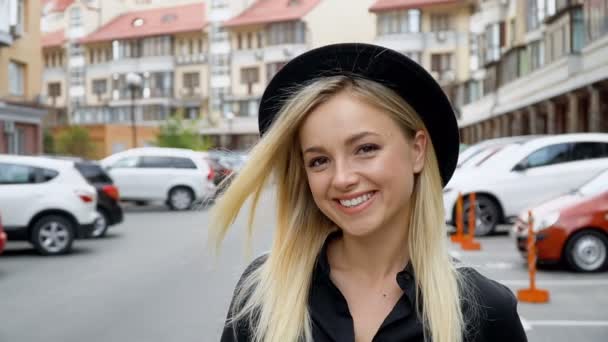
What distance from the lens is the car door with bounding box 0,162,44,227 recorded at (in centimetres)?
1343

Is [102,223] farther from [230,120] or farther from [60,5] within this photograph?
[60,5]

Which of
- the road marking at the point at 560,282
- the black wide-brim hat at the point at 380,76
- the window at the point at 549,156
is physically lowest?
the road marking at the point at 560,282

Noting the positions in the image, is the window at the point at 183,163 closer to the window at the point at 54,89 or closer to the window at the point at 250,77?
the window at the point at 250,77

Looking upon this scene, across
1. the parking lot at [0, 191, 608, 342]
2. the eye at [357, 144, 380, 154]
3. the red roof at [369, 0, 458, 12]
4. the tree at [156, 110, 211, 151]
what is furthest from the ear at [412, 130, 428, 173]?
the red roof at [369, 0, 458, 12]

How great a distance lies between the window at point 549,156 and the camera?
1502 cm

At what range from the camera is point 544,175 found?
49.0ft

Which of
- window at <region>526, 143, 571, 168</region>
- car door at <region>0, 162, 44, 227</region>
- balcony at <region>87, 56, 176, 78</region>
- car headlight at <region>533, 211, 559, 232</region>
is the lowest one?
car headlight at <region>533, 211, 559, 232</region>

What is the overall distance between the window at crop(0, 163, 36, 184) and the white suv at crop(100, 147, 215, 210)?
35.2ft

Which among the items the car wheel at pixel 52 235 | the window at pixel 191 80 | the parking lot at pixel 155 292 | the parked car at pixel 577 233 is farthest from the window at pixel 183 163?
the window at pixel 191 80

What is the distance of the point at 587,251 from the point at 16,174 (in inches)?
352

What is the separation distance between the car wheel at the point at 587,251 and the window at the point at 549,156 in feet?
15.3

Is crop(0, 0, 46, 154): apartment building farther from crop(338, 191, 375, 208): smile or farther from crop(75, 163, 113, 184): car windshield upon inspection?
crop(338, 191, 375, 208): smile

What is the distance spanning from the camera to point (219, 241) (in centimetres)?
240

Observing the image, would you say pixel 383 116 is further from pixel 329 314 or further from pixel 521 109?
pixel 521 109
